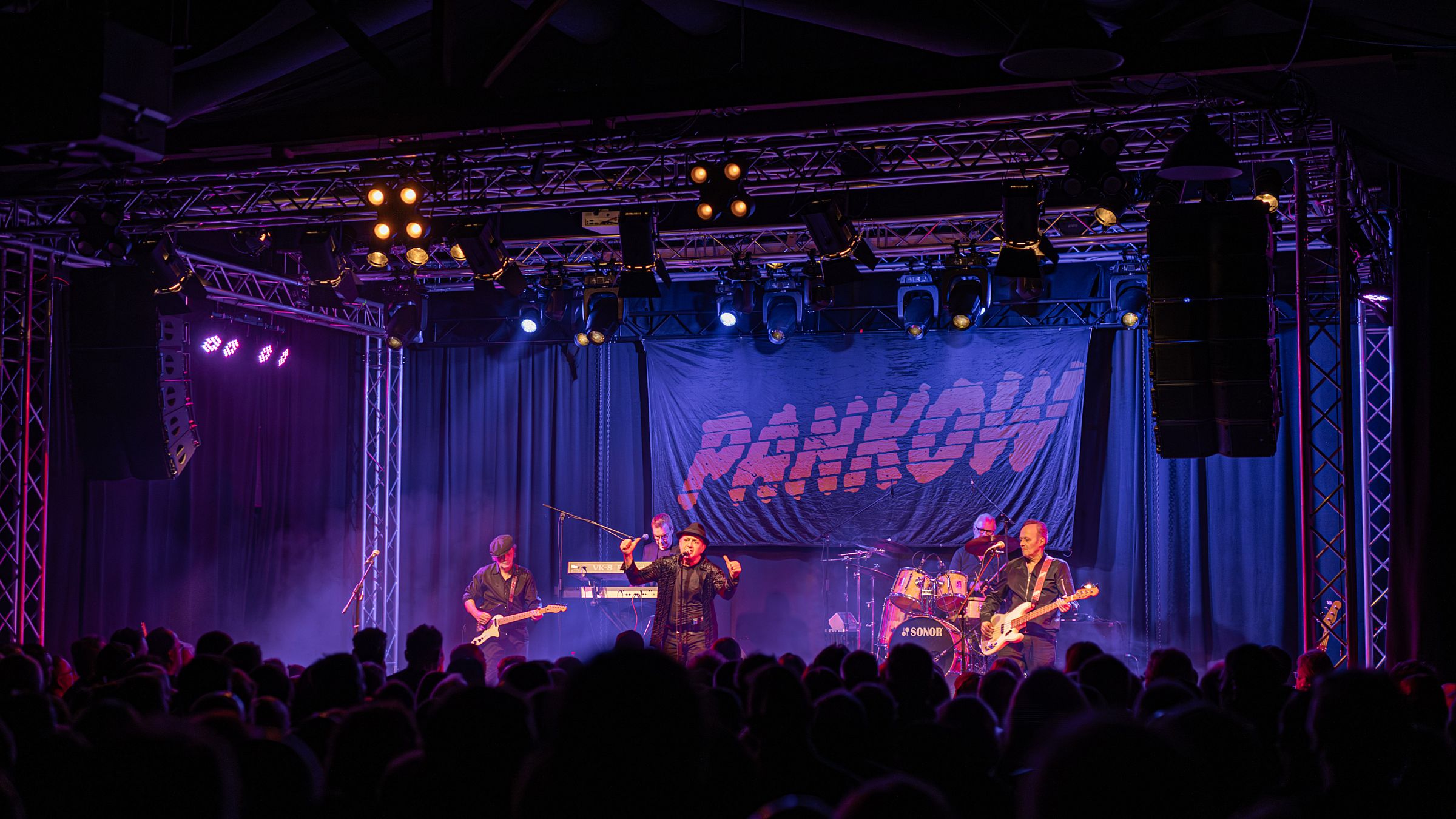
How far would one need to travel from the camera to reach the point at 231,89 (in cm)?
742

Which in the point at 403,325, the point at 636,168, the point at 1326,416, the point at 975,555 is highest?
the point at 636,168

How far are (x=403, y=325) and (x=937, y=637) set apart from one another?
23.8 ft

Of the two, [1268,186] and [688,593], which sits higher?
[1268,186]

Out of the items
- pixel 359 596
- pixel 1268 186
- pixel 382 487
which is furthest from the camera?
pixel 382 487

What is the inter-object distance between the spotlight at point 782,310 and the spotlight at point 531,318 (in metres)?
2.79

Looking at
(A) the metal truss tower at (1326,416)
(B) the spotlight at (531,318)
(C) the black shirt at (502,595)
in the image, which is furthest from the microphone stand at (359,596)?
(A) the metal truss tower at (1326,416)

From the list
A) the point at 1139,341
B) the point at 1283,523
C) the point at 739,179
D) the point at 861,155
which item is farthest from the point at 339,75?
the point at 1283,523

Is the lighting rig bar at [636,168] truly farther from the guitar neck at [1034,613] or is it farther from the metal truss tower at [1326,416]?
the guitar neck at [1034,613]

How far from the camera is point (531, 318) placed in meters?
13.7

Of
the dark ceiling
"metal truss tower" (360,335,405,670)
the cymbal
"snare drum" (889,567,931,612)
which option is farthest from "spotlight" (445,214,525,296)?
the cymbal

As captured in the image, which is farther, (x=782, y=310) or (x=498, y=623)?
(x=782, y=310)

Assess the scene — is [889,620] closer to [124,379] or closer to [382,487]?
[382,487]

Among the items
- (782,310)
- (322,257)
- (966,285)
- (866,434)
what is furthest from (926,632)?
(322,257)

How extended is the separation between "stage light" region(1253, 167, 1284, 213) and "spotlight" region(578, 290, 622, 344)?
700cm
